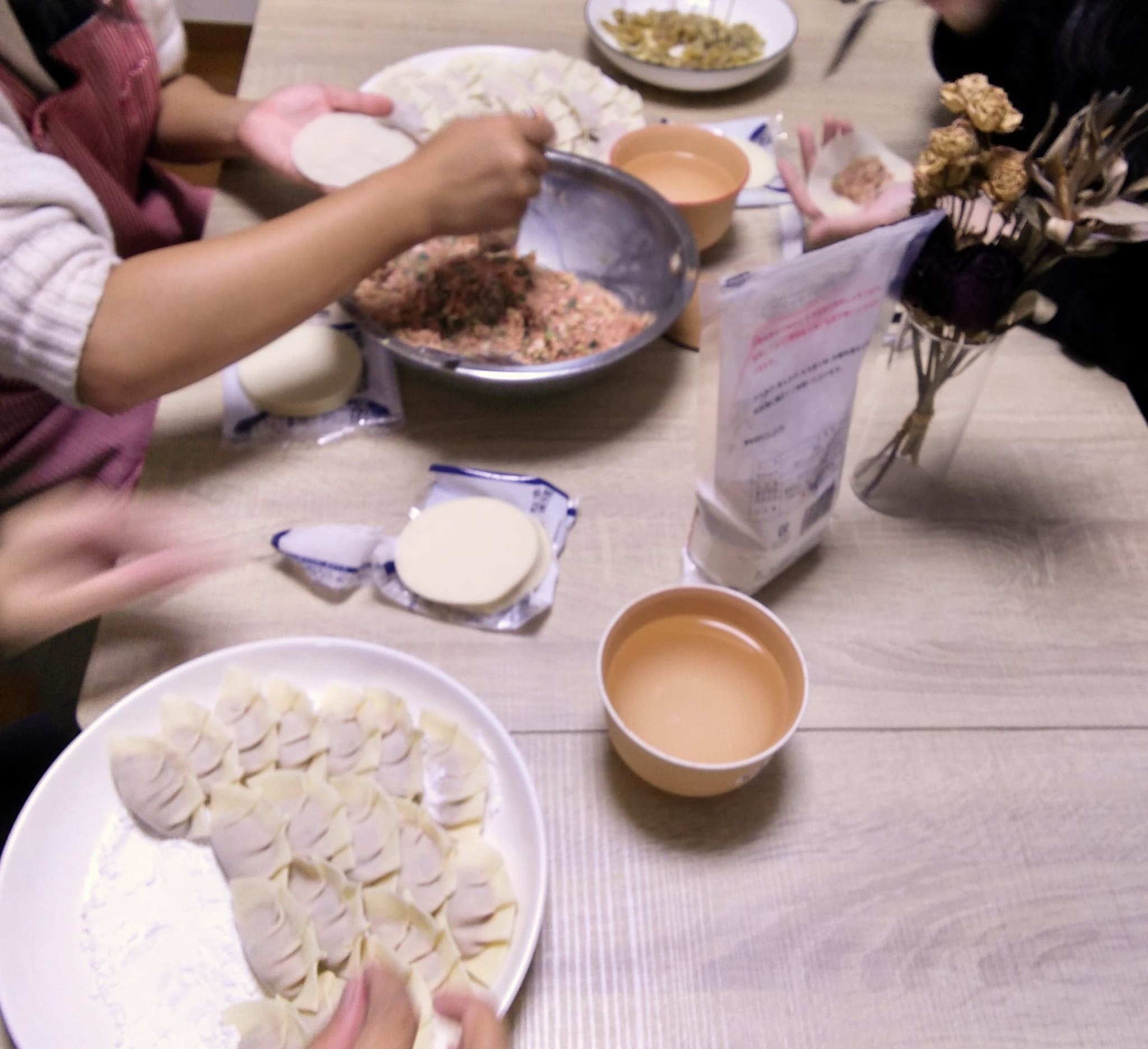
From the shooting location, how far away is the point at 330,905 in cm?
45

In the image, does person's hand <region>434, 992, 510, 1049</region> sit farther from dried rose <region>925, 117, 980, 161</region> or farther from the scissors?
the scissors

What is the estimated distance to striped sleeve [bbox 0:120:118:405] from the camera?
0.57 m

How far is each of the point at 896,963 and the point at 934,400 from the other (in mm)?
365

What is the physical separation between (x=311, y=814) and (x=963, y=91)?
521 mm

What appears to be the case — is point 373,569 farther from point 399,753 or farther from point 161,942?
point 161,942

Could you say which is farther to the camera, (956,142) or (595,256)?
(595,256)

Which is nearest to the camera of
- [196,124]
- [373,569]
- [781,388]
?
[781,388]

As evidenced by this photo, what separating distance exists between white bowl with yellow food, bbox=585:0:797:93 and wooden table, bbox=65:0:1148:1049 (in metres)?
0.44

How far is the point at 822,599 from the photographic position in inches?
24.5

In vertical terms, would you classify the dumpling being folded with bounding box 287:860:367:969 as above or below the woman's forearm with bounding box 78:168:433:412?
below

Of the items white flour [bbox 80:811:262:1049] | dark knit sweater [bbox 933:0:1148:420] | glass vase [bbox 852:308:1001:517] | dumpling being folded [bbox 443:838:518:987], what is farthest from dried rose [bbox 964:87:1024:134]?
white flour [bbox 80:811:262:1049]

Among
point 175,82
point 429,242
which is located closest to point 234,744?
point 429,242

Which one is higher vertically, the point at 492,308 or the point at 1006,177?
the point at 1006,177

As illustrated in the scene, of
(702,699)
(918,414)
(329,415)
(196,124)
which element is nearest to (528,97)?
(196,124)
